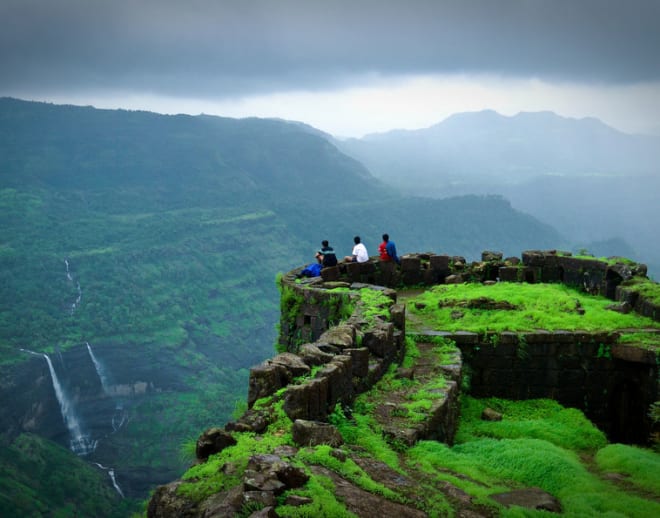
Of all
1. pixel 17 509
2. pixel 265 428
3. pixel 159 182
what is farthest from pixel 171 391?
pixel 159 182

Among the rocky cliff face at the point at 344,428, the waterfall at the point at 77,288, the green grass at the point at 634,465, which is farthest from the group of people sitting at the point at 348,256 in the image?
the waterfall at the point at 77,288

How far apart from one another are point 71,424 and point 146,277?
51.0 metres

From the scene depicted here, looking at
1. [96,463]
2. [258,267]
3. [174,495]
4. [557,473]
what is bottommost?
[96,463]

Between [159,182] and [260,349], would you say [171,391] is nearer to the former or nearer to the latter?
[260,349]

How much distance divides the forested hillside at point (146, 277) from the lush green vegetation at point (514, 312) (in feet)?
159

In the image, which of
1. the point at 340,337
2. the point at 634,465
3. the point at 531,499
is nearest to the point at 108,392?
the point at 340,337

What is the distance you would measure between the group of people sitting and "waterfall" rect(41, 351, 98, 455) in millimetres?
66619

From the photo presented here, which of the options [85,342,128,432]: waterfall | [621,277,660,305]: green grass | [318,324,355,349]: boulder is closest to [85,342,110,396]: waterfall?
[85,342,128,432]: waterfall

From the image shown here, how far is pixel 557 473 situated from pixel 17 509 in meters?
62.5

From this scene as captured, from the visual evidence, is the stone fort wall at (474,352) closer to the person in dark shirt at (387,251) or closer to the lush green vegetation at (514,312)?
the person in dark shirt at (387,251)

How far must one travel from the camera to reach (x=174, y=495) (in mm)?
6438

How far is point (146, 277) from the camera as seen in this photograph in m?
134

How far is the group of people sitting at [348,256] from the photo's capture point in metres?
21.5

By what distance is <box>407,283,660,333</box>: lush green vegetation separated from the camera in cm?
1606
